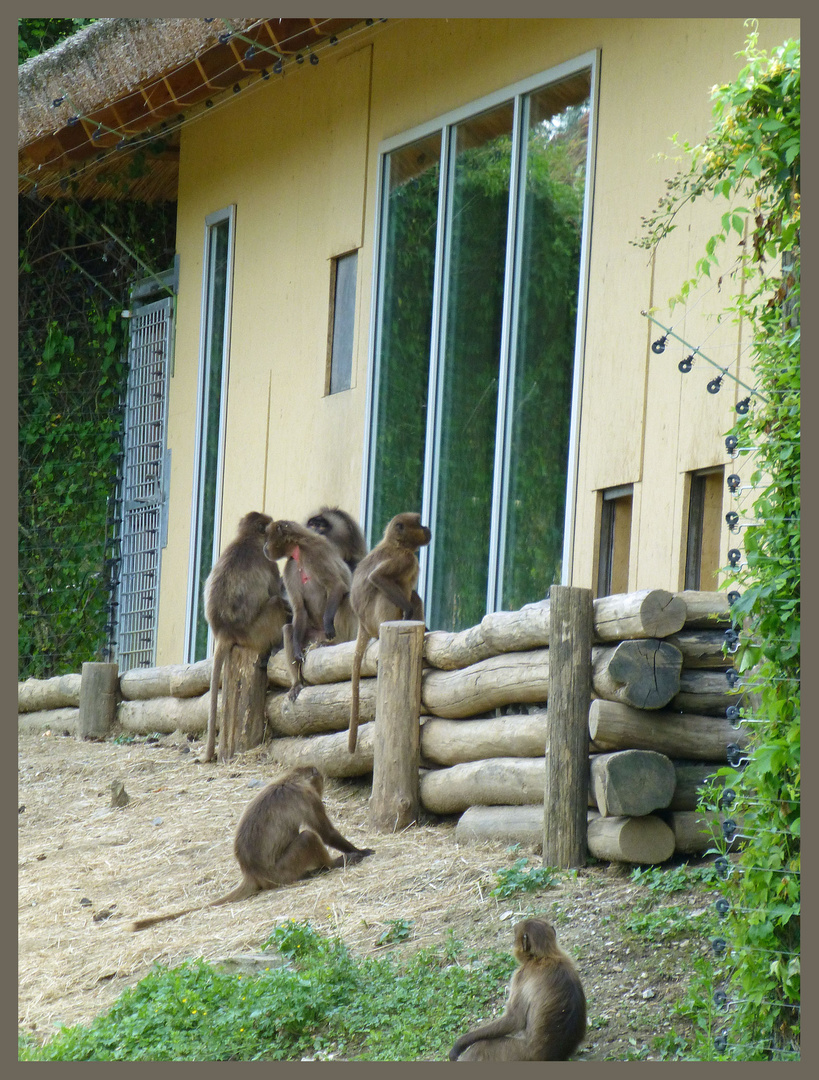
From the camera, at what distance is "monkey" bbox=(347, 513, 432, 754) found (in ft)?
28.5

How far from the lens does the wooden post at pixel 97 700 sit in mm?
11812

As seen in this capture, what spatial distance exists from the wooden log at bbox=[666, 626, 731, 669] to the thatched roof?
6.33 meters

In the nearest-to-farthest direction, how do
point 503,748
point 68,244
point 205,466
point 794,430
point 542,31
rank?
point 794,430 < point 503,748 < point 542,31 < point 205,466 < point 68,244

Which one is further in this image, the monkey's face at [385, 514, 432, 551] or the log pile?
the monkey's face at [385, 514, 432, 551]

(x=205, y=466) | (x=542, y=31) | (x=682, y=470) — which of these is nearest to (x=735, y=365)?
(x=682, y=470)

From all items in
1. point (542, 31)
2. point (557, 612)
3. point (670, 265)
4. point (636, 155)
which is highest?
point (542, 31)

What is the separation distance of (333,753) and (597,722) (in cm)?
272

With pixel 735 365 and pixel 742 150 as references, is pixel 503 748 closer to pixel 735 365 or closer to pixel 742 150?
pixel 735 365

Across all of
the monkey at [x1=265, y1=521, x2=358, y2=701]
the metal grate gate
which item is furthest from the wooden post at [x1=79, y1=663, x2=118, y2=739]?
the monkey at [x1=265, y1=521, x2=358, y2=701]

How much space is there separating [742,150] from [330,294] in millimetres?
7749

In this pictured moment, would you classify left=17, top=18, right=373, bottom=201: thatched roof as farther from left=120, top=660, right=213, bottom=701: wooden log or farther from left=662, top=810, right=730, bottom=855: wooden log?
left=662, top=810, right=730, bottom=855: wooden log

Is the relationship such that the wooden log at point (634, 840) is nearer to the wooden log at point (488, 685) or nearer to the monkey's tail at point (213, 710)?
the wooden log at point (488, 685)

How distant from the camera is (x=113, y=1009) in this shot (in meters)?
5.68

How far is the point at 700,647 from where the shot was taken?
6.63m
